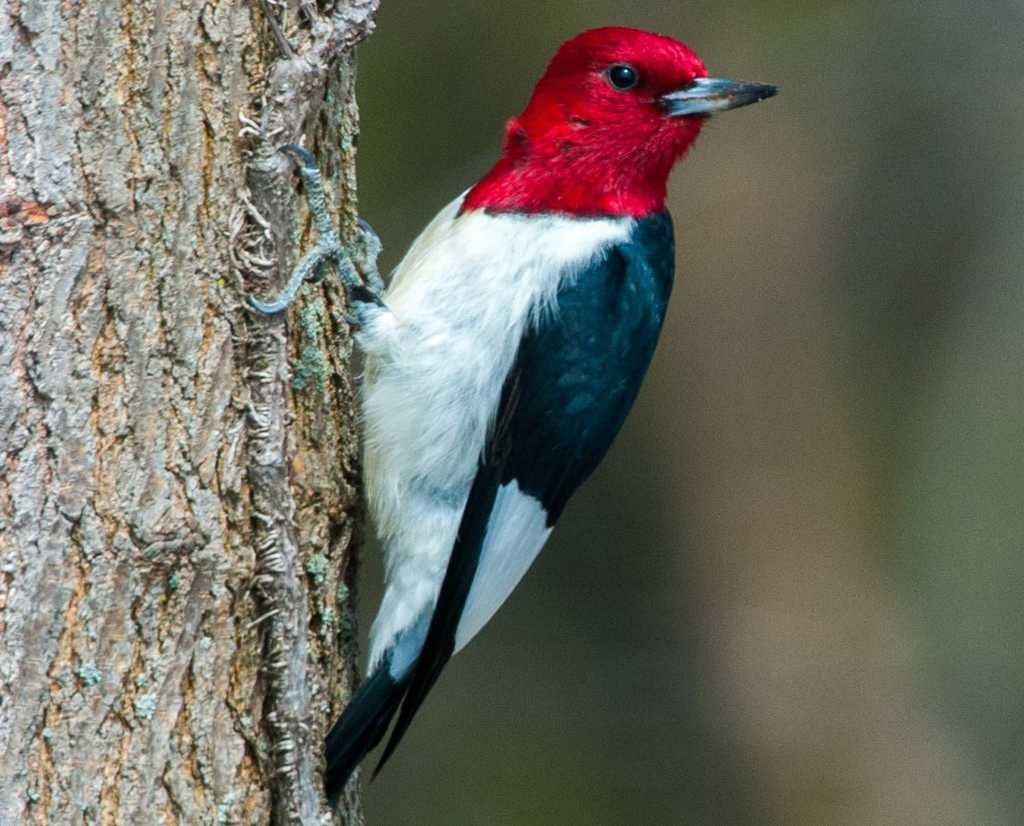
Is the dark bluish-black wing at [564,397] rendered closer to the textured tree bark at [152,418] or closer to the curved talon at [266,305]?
the textured tree bark at [152,418]

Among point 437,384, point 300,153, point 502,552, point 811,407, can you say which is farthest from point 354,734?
point 811,407

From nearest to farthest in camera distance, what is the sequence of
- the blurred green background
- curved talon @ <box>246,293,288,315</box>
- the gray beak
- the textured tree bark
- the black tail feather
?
the textured tree bark < curved talon @ <box>246,293,288,315</box> < the black tail feather < the gray beak < the blurred green background

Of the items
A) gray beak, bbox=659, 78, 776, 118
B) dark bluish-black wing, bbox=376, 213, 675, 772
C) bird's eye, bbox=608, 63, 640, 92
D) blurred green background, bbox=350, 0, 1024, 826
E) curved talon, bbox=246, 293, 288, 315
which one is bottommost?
blurred green background, bbox=350, 0, 1024, 826

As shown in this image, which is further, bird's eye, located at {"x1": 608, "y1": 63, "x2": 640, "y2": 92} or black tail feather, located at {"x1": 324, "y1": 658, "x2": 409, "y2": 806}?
bird's eye, located at {"x1": 608, "y1": 63, "x2": 640, "y2": 92}

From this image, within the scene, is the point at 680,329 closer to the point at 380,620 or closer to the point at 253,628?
the point at 380,620

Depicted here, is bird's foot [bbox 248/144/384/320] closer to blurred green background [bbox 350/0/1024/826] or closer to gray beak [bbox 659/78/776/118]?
gray beak [bbox 659/78/776/118]

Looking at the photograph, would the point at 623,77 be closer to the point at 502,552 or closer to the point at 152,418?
the point at 502,552

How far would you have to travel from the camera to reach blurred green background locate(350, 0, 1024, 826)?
5238 mm

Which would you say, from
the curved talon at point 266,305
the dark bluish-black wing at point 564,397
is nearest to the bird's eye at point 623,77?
the dark bluish-black wing at point 564,397

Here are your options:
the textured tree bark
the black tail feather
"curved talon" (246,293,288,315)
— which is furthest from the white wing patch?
"curved talon" (246,293,288,315)

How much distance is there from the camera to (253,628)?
7.59 ft

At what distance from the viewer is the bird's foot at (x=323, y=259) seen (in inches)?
92.9

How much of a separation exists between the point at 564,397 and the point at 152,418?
899 millimetres

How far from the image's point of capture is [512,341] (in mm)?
2766
